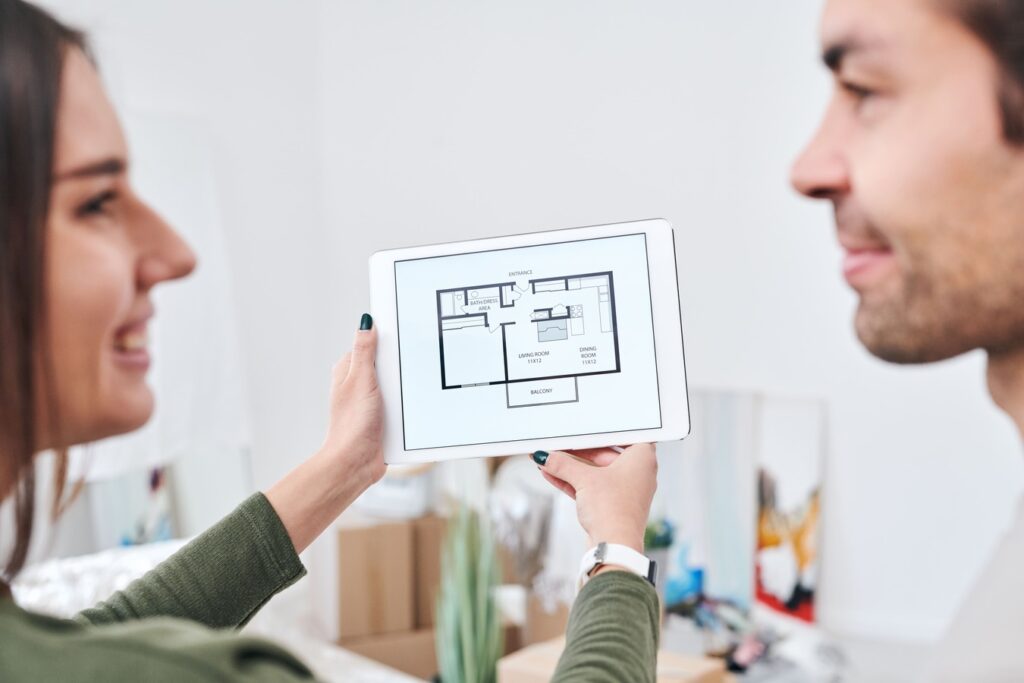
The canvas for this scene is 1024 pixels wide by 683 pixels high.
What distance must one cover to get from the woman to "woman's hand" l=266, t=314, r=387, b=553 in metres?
0.25

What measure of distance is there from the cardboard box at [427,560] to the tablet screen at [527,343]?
6.57 ft

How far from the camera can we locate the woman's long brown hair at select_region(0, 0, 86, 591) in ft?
2.34

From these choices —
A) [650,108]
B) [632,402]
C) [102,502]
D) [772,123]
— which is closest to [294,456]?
[102,502]

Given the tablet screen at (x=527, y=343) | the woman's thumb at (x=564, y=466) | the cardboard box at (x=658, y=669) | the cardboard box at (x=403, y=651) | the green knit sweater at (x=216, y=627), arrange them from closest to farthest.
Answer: the green knit sweater at (x=216, y=627) < the woman's thumb at (x=564, y=466) < the tablet screen at (x=527, y=343) < the cardboard box at (x=658, y=669) < the cardboard box at (x=403, y=651)

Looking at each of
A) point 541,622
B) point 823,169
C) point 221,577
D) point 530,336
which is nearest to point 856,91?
point 823,169

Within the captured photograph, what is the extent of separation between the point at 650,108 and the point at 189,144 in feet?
4.65

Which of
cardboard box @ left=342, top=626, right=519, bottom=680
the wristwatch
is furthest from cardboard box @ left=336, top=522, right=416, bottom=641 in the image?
the wristwatch

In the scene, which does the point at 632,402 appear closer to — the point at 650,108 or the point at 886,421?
the point at 886,421

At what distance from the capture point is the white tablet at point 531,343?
1183 millimetres

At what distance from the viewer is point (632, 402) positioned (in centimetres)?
118

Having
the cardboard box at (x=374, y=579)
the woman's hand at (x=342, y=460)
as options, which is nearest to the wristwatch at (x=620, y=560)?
the woman's hand at (x=342, y=460)

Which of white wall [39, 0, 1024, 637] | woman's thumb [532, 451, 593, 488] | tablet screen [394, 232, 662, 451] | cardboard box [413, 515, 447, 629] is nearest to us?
woman's thumb [532, 451, 593, 488]

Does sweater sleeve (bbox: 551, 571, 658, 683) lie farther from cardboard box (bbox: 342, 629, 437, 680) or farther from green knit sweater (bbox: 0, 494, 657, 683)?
cardboard box (bbox: 342, 629, 437, 680)

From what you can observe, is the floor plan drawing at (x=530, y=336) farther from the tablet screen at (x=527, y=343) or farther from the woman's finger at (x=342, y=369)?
the woman's finger at (x=342, y=369)
